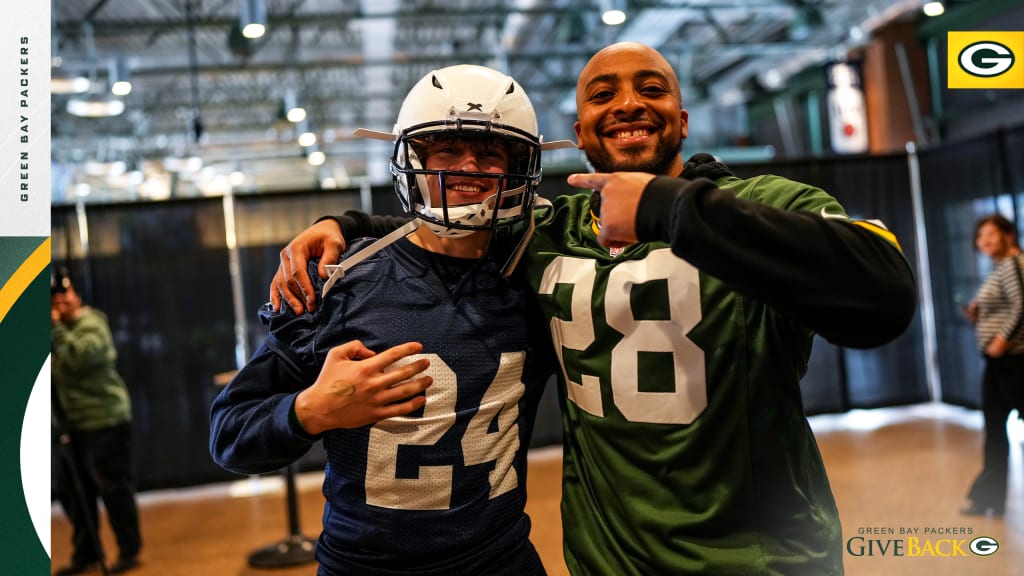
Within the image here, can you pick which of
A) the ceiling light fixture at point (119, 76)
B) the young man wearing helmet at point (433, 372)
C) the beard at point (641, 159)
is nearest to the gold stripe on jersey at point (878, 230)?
the beard at point (641, 159)

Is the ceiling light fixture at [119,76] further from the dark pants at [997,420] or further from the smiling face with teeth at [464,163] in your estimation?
the dark pants at [997,420]

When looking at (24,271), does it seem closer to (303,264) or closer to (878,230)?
(303,264)

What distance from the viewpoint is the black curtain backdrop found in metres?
5.68

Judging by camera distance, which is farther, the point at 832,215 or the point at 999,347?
the point at 999,347

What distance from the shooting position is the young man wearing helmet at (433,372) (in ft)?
4.44

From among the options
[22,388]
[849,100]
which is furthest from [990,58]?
[849,100]

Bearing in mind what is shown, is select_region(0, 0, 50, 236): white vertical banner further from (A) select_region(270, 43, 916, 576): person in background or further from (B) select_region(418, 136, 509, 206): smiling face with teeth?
(B) select_region(418, 136, 509, 206): smiling face with teeth

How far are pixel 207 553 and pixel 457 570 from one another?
359 cm

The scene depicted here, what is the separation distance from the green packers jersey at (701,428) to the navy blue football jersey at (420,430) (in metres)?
0.18

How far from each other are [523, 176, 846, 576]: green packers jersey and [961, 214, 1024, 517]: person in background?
2.94 m

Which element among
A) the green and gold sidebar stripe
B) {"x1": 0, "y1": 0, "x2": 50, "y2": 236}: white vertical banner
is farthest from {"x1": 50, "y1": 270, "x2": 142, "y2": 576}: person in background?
{"x1": 0, "y1": 0, "x2": 50, "y2": 236}: white vertical banner

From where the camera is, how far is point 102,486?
163 inches

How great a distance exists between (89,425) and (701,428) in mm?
3912

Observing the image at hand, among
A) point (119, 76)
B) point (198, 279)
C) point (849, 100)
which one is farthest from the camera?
point (119, 76)
